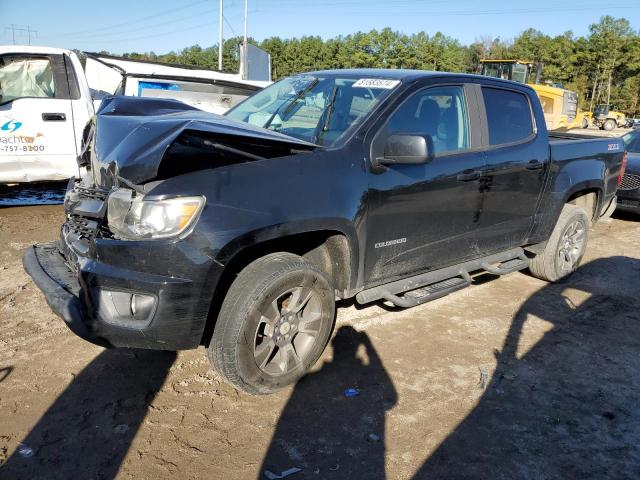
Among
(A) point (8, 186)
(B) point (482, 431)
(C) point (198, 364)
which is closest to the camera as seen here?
(B) point (482, 431)

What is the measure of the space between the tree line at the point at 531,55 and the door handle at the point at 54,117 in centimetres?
4295

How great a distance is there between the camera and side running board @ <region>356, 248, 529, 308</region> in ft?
11.8

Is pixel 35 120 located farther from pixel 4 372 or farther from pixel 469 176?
pixel 469 176

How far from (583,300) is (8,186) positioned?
7.74m

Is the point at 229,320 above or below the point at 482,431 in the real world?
above

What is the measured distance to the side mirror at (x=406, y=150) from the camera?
126 inches

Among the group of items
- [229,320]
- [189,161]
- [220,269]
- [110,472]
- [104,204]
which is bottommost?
[110,472]

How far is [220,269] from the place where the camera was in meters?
2.71

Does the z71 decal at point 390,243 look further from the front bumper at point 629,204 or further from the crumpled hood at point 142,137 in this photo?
the front bumper at point 629,204

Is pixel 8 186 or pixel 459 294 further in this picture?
pixel 8 186

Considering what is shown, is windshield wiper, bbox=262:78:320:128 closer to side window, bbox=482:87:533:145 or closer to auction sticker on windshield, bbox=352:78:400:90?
auction sticker on windshield, bbox=352:78:400:90

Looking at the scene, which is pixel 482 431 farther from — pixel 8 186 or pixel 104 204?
pixel 8 186

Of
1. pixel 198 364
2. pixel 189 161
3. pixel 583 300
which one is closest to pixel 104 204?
pixel 189 161

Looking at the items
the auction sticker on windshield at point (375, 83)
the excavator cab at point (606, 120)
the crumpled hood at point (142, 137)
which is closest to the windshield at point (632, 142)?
the auction sticker on windshield at point (375, 83)
